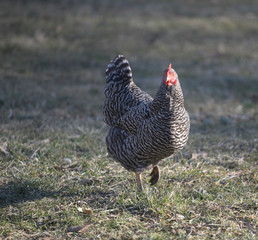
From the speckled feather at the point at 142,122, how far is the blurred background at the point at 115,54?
191 centimetres

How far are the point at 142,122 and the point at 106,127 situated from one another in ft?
7.73

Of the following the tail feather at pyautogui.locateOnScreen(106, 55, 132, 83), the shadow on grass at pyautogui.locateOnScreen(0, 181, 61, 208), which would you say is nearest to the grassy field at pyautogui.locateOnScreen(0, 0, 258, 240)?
the shadow on grass at pyautogui.locateOnScreen(0, 181, 61, 208)

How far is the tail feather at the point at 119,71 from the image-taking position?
487 cm

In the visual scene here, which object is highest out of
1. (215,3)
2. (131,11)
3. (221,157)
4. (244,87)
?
(215,3)

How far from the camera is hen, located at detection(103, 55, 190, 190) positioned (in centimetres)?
375

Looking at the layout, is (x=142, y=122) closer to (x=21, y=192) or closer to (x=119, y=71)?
(x=119, y=71)

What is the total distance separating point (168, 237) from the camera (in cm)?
334

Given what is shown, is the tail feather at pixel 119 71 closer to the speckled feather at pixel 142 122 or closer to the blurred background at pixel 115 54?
Result: the speckled feather at pixel 142 122

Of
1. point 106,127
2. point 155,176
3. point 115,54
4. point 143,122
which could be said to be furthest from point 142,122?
point 115,54

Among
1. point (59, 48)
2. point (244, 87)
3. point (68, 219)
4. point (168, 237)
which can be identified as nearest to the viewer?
point (168, 237)

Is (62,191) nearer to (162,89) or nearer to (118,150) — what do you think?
(118,150)

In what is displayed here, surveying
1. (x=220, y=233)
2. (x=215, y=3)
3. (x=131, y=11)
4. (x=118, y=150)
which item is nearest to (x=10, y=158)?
(x=118, y=150)

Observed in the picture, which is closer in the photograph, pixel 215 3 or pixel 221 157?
pixel 221 157

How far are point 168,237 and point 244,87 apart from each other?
618 centimetres
